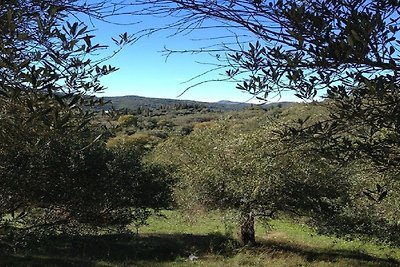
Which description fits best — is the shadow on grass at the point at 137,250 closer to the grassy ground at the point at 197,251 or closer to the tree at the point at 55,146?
the grassy ground at the point at 197,251

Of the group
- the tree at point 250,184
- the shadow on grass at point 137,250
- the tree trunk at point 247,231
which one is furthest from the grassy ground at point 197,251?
the tree at point 250,184

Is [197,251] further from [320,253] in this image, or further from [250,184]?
[320,253]

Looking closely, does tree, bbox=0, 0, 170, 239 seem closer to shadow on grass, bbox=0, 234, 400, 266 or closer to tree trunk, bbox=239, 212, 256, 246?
shadow on grass, bbox=0, 234, 400, 266

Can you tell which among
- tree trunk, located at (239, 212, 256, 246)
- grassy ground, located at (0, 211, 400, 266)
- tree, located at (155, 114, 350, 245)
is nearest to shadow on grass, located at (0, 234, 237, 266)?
grassy ground, located at (0, 211, 400, 266)

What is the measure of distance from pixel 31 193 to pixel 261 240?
1163cm

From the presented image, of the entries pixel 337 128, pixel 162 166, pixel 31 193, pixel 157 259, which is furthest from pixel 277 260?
pixel 337 128

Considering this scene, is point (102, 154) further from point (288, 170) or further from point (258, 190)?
point (288, 170)

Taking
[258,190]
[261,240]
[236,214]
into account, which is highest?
[258,190]

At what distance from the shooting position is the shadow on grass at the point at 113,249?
45.1ft

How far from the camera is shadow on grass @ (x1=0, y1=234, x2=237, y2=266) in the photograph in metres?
13.8

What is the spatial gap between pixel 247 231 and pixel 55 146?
13.3m

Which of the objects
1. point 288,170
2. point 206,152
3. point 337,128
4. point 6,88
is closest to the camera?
point 6,88

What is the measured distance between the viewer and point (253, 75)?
2.36 meters

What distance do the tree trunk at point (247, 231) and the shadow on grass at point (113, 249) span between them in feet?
1.32
